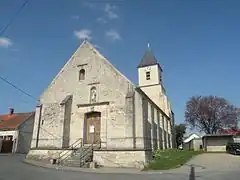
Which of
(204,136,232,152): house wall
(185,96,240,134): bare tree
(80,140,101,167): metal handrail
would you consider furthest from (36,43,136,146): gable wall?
(185,96,240,134): bare tree

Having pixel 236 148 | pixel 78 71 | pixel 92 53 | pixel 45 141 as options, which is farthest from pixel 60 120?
pixel 236 148

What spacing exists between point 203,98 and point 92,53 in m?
Answer: 39.3

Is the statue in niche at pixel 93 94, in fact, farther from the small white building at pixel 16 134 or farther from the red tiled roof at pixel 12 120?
the red tiled roof at pixel 12 120

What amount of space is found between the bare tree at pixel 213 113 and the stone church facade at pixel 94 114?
117 feet

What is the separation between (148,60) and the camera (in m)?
46.1

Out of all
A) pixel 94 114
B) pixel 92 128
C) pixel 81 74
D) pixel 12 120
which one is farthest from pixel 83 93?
pixel 12 120

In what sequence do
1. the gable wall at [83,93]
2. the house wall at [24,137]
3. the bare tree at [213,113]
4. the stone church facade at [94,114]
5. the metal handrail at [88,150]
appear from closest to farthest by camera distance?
the metal handrail at [88,150]
the stone church facade at [94,114]
the gable wall at [83,93]
the house wall at [24,137]
the bare tree at [213,113]

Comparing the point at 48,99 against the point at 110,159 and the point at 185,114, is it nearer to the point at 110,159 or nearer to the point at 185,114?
the point at 110,159

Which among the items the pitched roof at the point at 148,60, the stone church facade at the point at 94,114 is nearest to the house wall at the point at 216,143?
the pitched roof at the point at 148,60

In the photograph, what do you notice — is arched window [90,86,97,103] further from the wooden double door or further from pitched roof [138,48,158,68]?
pitched roof [138,48,158,68]

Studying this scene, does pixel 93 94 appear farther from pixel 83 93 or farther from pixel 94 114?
pixel 94 114

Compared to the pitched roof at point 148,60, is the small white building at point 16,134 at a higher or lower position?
lower

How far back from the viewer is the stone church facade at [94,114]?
19250 mm

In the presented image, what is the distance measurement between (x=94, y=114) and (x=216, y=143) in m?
27.9
